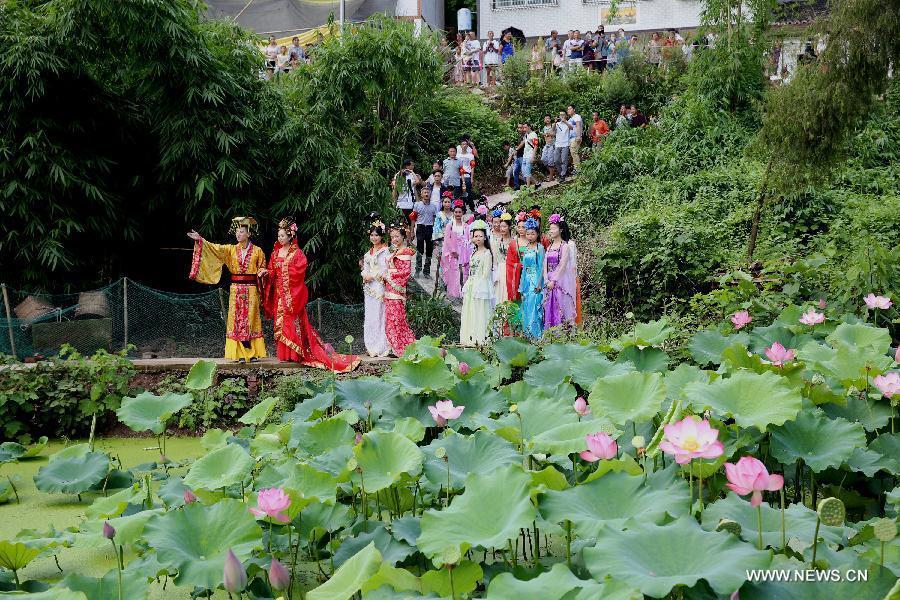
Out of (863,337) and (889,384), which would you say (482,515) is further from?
(863,337)

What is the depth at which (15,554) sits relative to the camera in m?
3.21

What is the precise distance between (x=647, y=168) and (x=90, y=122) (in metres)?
8.19

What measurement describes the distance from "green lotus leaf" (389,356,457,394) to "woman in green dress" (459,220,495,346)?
4.72 m

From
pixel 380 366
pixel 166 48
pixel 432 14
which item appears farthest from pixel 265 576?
pixel 432 14

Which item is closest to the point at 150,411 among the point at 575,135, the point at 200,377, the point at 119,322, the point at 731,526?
the point at 200,377

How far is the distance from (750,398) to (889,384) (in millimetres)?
540

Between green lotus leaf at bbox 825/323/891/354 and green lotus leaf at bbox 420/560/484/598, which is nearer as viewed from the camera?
green lotus leaf at bbox 420/560/484/598

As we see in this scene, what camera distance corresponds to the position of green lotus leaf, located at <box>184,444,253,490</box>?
3407 millimetres

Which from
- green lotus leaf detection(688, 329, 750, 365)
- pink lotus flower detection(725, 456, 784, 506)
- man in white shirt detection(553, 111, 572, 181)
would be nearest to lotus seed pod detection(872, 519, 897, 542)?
pink lotus flower detection(725, 456, 784, 506)

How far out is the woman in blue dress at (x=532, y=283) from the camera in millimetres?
8672

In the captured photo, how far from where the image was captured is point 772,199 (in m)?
9.03

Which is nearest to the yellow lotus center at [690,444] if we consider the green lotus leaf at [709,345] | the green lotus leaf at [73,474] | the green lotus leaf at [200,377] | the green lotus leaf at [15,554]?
the green lotus leaf at [709,345]

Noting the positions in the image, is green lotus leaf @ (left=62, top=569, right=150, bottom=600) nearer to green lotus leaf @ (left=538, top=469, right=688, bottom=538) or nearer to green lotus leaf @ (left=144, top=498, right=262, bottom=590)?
green lotus leaf @ (left=144, top=498, right=262, bottom=590)

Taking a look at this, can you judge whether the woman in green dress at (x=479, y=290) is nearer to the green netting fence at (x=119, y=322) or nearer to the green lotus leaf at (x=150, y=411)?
the green netting fence at (x=119, y=322)
